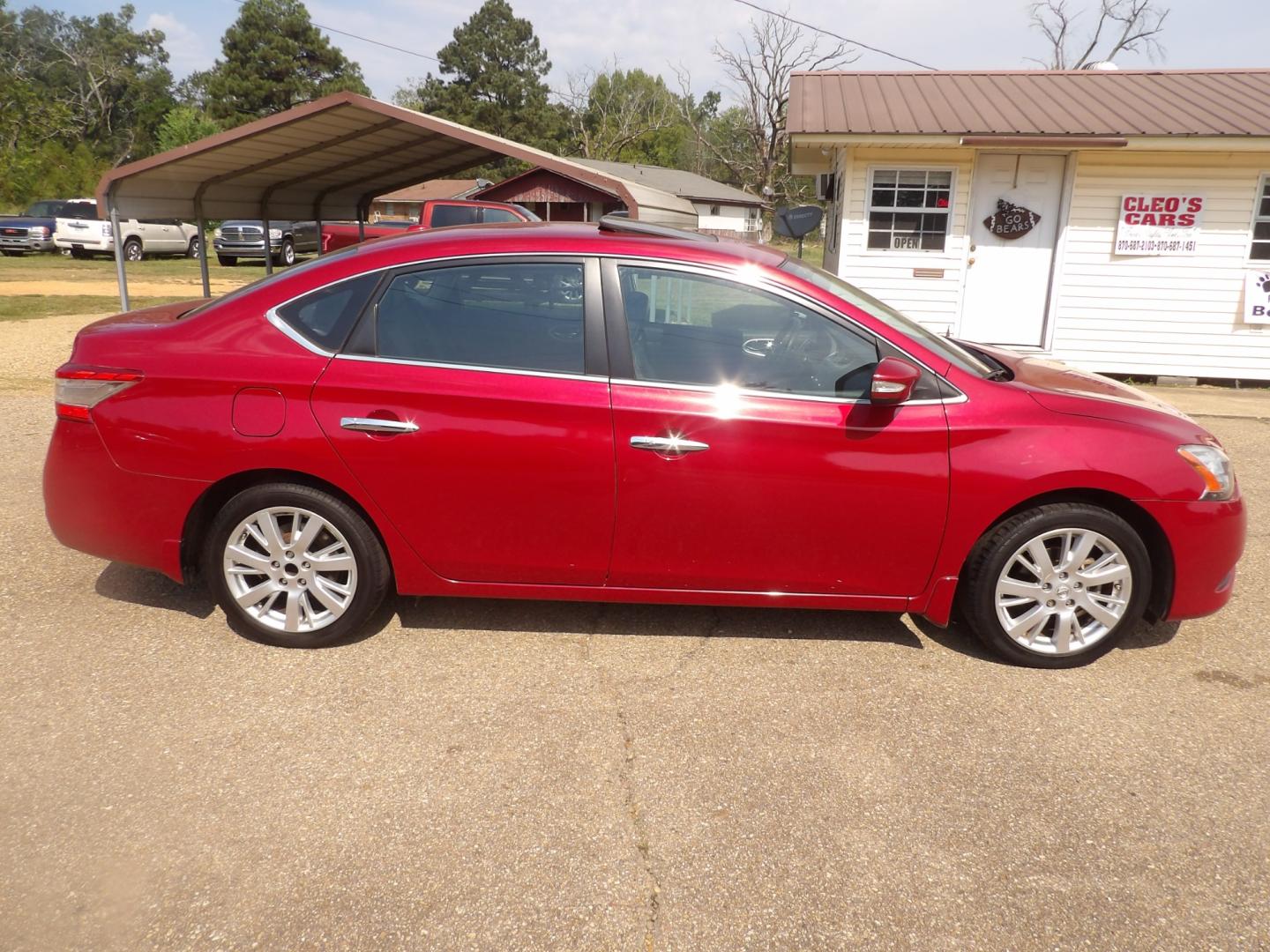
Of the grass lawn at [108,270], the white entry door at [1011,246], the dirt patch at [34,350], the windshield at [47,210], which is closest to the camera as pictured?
the dirt patch at [34,350]

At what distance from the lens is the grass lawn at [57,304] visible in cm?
1485

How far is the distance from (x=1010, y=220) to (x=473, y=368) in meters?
9.09

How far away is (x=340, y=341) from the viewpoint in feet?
12.2

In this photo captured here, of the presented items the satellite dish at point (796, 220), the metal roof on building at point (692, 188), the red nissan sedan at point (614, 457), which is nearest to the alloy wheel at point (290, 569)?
the red nissan sedan at point (614, 457)

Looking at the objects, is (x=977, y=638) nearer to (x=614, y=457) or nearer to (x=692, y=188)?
(x=614, y=457)

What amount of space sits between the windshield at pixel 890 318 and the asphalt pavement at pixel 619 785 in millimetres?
1195

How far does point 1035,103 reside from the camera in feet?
37.0

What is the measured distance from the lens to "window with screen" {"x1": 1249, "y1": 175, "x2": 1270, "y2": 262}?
10484mm

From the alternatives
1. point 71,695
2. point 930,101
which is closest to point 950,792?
point 71,695

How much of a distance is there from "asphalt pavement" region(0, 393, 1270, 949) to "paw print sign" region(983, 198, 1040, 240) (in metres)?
7.60

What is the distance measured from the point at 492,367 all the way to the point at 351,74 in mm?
69713

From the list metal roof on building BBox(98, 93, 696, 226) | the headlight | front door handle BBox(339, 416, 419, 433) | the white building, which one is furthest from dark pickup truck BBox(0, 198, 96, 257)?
the headlight

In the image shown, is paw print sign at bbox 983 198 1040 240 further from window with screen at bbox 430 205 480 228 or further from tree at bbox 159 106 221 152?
tree at bbox 159 106 221 152

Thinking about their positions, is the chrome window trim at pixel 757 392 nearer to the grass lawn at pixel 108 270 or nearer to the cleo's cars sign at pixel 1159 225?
the cleo's cars sign at pixel 1159 225
